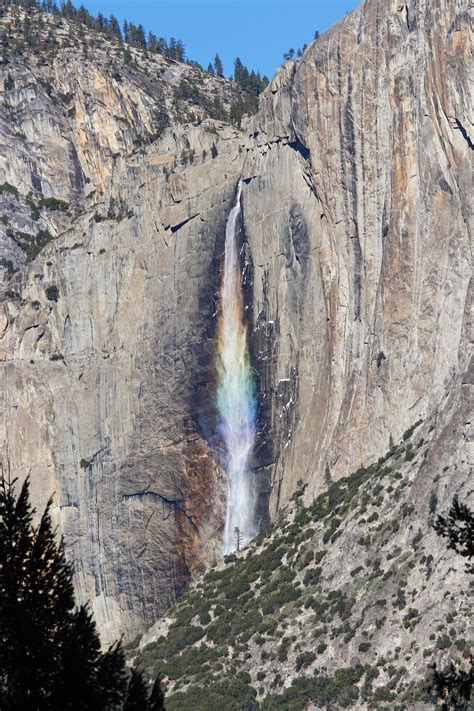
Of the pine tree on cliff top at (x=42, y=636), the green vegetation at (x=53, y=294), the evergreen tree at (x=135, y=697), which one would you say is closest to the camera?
the pine tree on cliff top at (x=42, y=636)

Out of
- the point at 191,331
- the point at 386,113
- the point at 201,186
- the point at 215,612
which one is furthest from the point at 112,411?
the point at 386,113

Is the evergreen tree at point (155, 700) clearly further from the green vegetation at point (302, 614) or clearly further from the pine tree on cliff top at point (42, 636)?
the green vegetation at point (302, 614)

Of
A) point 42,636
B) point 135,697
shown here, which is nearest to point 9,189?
Result: point 135,697

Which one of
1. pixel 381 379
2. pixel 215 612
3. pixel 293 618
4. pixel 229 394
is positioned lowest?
pixel 293 618

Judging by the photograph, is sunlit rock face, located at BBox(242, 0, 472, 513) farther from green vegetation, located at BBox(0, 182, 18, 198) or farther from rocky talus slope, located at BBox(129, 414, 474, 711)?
green vegetation, located at BBox(0, 182, 18, 198)

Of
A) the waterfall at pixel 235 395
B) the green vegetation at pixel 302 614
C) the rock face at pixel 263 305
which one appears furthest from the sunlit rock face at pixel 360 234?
the green vegetation at pixel 302 614

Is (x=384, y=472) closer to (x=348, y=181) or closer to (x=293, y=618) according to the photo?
(x=293, y=618)

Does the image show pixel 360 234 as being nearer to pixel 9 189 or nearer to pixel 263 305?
pixel 263 305
